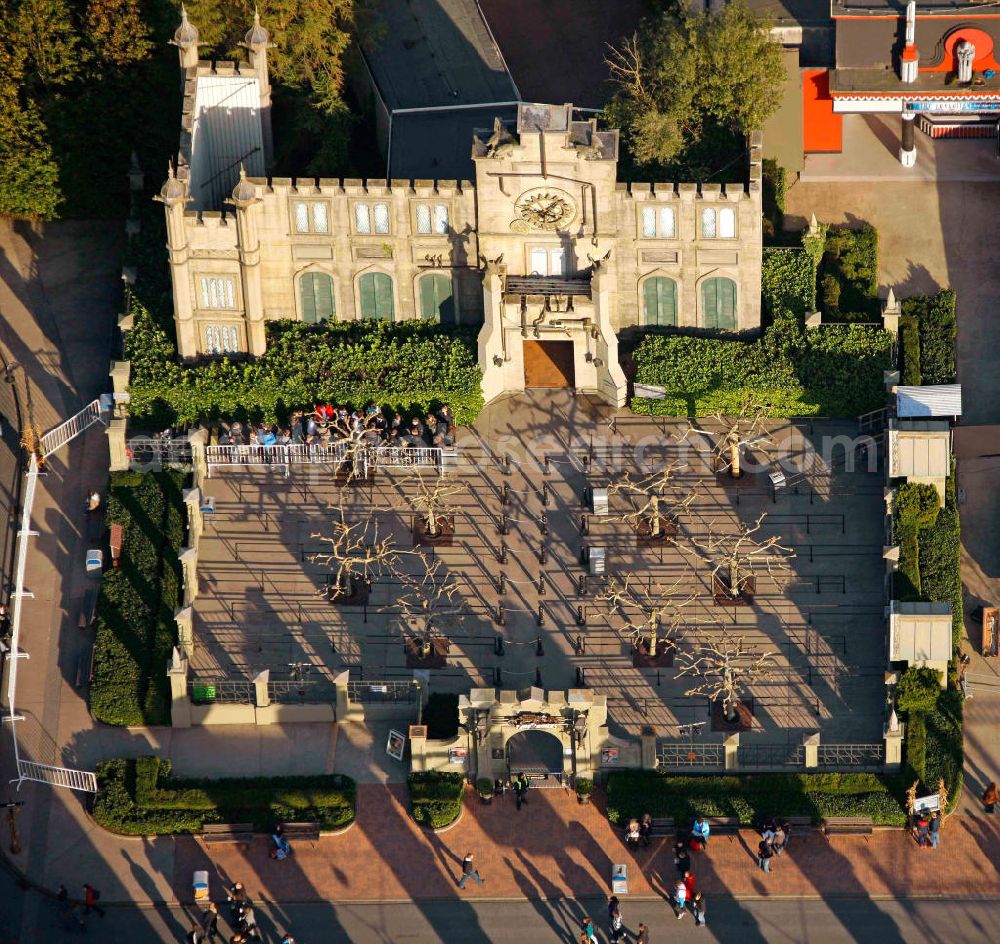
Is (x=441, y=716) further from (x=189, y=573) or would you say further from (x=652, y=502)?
(x=652, y=502)

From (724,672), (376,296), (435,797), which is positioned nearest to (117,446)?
(376,296)

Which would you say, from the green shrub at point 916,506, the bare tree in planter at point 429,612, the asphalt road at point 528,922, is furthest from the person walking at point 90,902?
the green shrub at point 916,506

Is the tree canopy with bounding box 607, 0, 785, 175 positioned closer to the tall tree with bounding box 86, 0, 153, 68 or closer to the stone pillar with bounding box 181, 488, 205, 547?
the tall tree with bounding box 86, 0, 153, 68

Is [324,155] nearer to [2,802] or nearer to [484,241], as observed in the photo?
[484,241]

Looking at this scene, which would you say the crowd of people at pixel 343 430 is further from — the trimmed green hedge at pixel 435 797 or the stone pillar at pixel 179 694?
the trimmed green hedge at pixel 435 797

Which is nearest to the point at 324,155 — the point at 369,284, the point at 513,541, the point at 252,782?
the point at 369,284

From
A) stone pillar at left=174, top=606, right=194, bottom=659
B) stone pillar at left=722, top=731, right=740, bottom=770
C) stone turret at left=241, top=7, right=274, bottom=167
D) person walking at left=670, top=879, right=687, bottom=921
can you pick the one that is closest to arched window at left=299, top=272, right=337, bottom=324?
stone turret at left=241, top=7, right=274, bottom=167
